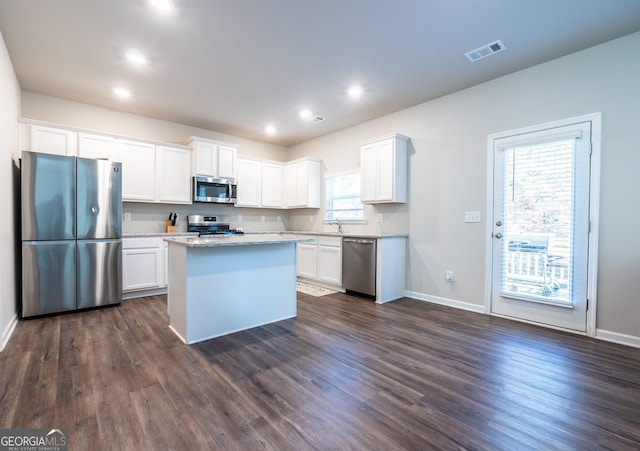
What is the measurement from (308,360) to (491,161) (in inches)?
118

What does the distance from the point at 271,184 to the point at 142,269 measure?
9.15 ft

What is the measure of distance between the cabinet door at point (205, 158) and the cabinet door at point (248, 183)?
565 mm

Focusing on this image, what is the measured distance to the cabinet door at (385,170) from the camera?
4.25 meters

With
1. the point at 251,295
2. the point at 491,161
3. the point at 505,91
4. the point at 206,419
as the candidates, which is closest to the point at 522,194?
the point at 491,161

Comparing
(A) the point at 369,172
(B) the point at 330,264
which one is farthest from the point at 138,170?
(A) the point at 369,172

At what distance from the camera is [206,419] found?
1653 mm

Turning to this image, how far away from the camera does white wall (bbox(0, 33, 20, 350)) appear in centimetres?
268

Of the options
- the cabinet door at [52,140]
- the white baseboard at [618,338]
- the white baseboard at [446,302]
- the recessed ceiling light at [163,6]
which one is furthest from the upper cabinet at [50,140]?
the white baseboard at [618,338]

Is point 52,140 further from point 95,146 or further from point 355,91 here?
point 355,91

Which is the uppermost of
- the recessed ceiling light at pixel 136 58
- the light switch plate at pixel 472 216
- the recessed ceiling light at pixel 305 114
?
the recessed ceiling light at pixel 305 114

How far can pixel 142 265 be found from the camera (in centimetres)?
422

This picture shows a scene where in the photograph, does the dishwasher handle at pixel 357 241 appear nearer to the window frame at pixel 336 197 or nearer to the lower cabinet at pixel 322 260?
the lower cabinet at pixel 322 260

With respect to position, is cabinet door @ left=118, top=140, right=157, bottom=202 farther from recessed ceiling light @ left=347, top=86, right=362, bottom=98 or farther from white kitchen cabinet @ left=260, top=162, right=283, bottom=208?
recessed ceiling light @ left=347, top=86, right=362, bottom=98

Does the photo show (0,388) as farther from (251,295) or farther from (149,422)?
(251,295)
